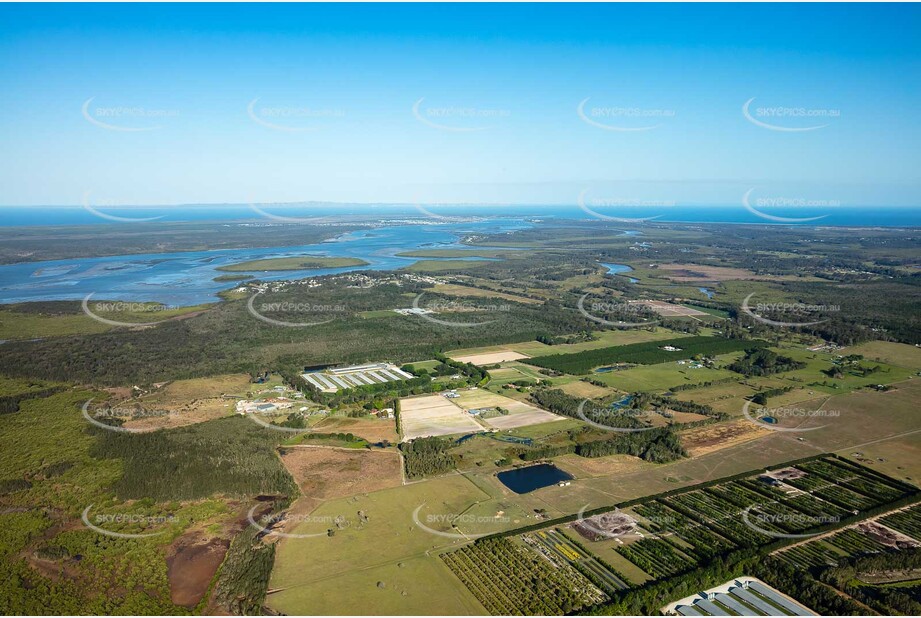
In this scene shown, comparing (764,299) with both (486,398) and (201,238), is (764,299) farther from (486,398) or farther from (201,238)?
(201,238)

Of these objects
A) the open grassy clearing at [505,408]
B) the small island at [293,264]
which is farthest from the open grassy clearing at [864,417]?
the small island at [293,264]

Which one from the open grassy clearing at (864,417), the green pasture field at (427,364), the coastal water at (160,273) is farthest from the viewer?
the coastal water at (160,273)

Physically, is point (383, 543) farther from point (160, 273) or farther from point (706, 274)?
point (706, 274)

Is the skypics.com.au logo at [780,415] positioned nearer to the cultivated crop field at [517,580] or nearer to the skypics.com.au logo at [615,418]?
the skypics.com.au logo at [615,418]

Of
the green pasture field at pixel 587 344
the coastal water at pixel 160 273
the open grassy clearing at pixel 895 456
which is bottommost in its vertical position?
the open grassy clearing at pixel 895 456

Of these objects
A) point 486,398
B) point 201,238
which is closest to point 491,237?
point 201,238

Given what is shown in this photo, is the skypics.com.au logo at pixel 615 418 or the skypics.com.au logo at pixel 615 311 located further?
the skypics.com.au logo at pixel 615 311

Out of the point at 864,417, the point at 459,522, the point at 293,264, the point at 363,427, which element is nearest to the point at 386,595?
the point at 459,522

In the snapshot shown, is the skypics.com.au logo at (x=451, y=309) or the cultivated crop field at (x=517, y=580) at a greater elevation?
the skypics.com.au logo at (x=451, y=309)
